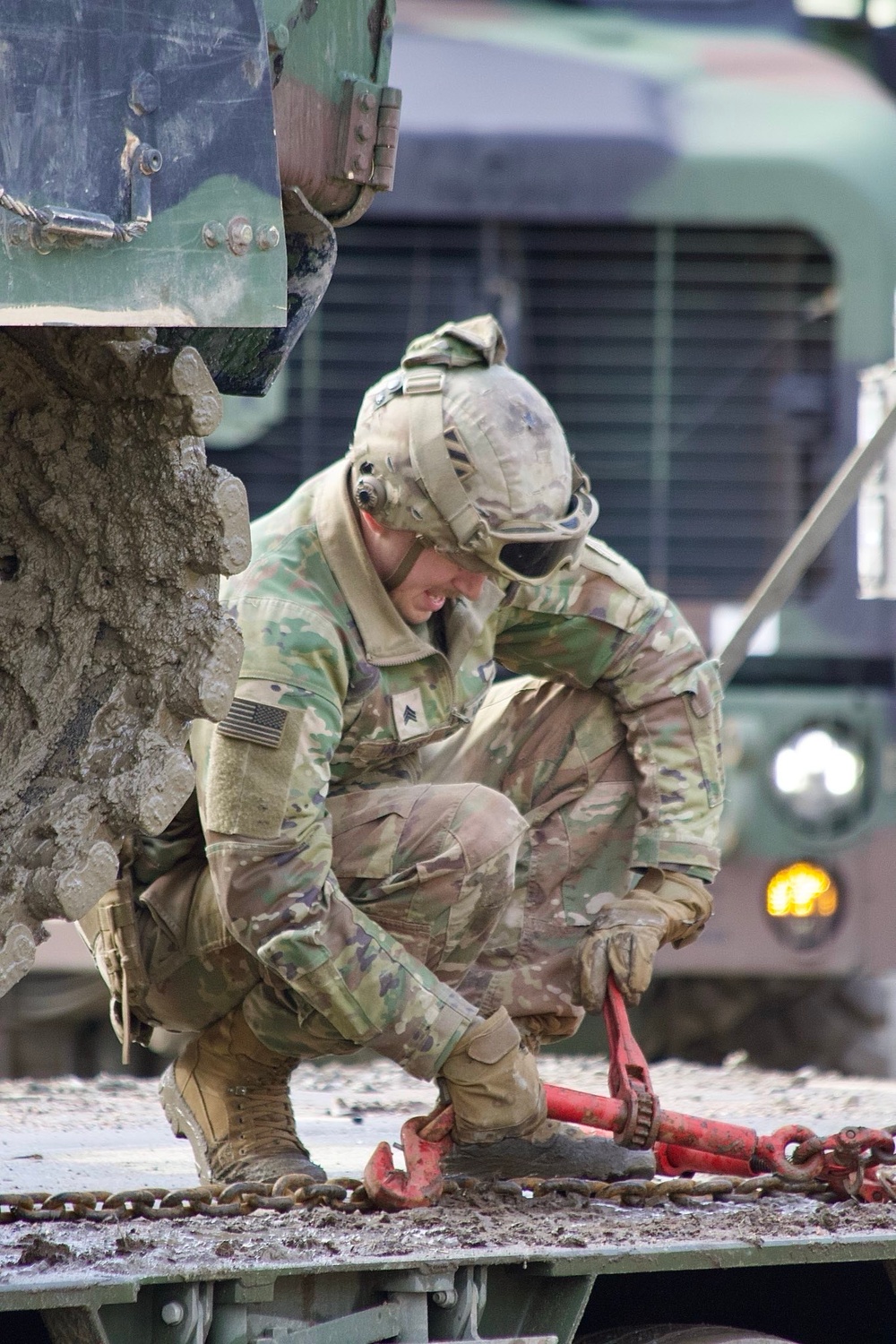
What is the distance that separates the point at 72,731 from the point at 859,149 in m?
3.44

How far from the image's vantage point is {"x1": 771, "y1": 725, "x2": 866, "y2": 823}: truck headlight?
5.06 meters

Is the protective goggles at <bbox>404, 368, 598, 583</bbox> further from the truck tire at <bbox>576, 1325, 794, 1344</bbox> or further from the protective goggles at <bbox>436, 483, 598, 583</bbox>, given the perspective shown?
the truck tire at <bbox>576, 1325, 794, 1344</bbox>

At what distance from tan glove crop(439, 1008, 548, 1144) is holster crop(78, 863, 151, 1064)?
21.5 inches

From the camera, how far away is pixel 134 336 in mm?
2389

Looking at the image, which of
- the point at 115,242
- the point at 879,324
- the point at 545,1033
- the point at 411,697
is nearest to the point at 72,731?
the point at 115,242

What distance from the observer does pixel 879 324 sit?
17.5 feet

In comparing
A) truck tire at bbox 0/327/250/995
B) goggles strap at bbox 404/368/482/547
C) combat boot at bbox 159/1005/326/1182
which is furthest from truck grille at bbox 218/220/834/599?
truck tire at bbox 0/327/250/995

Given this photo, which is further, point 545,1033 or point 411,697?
point 545,1033

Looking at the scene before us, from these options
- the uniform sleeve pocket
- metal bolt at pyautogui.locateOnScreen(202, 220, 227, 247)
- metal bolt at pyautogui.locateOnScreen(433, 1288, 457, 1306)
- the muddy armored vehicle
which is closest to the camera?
the muddy armored vehicle

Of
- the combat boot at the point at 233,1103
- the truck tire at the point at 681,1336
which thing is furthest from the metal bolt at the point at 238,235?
the truck tire at the point at 681,1336

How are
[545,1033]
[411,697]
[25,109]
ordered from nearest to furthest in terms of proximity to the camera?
[25,109] < [411,697] < [545,1033]

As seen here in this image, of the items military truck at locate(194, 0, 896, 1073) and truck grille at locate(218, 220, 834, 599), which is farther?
truck grille at locate(218, 220, 834, 599)

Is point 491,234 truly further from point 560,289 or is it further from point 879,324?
point 879,324

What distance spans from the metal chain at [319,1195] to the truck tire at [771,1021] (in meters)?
2.11
